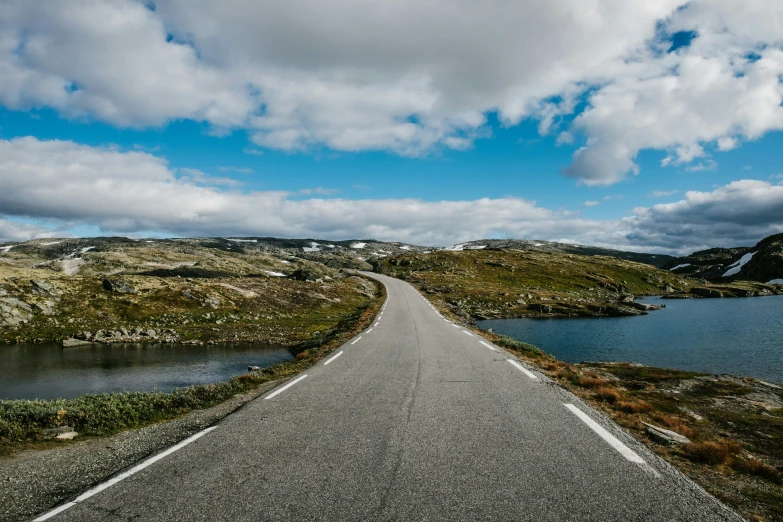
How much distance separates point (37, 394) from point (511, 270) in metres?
135

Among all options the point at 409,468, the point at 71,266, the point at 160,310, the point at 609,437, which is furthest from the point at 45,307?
the point at 71,266

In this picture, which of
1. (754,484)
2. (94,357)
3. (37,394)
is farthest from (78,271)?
(754,484)

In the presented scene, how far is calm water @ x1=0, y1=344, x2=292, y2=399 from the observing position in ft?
85.9

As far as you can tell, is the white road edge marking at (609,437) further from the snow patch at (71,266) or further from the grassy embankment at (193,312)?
the snow patch at (71,266)

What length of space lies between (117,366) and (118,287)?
1175 inches

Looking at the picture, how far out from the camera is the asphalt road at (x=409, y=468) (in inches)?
215

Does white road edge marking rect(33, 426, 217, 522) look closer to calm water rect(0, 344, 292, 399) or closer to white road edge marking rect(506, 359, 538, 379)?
white road edge marking rect(506, 359, 538, 379)

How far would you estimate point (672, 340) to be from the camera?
48.9m

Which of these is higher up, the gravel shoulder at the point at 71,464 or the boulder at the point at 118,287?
the gravel shoulder at the point at 71,464

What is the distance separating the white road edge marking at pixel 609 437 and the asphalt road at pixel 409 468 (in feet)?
0.12

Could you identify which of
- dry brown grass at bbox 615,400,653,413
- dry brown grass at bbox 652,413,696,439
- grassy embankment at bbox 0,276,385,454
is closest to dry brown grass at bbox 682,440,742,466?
dry brown grass at bbox 652,413,696,439

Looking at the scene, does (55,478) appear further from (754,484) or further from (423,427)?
(754,484)

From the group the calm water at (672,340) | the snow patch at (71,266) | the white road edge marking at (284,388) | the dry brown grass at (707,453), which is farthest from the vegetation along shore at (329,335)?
the calm water at (672,340)

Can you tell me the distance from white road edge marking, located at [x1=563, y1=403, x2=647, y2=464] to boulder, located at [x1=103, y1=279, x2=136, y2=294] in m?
61.1
